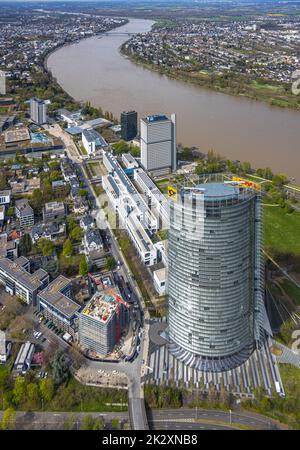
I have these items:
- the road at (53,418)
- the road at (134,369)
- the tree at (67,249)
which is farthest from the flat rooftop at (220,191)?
the tree at (67,249)

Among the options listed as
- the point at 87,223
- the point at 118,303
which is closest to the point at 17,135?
the point at 87,223

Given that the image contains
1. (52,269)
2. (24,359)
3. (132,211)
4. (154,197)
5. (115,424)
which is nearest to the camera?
(115,424)

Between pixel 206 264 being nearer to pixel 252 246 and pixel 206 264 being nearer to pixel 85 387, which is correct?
pixel 252 246

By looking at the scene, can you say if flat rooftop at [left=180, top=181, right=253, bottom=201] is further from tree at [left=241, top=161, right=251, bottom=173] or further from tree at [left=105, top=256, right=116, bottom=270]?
tree at [left=241, top=161, right=251, bottom=173]

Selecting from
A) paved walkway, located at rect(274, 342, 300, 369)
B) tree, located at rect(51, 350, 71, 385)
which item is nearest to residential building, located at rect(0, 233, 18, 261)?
tree, located at rect(51, 350, 71, 385)

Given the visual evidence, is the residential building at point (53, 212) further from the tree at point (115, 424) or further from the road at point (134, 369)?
the tree at point (115, 424)

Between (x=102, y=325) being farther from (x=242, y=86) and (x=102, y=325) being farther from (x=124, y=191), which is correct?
(x=242, y=86)
